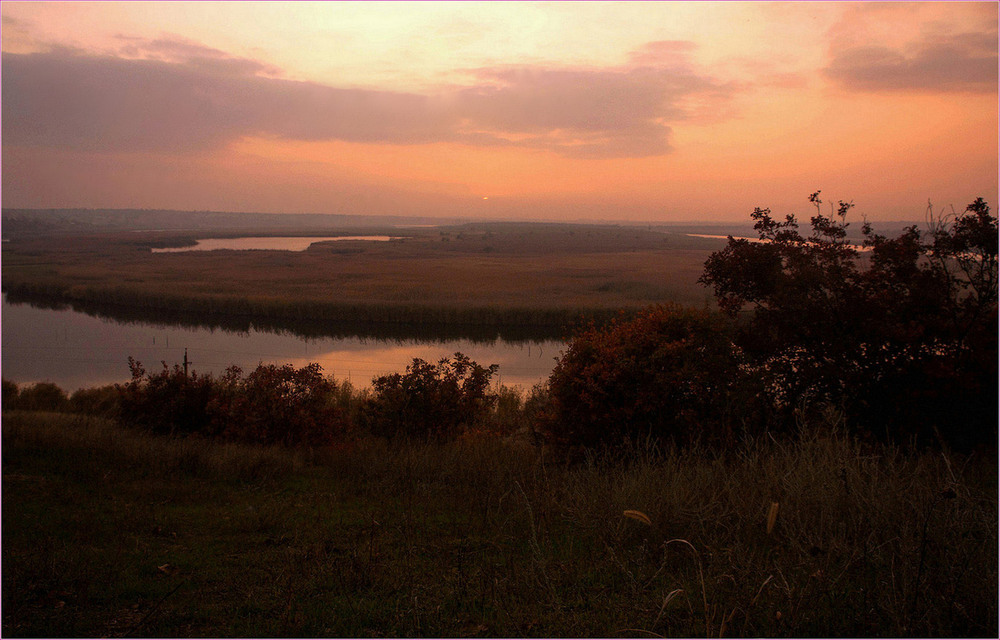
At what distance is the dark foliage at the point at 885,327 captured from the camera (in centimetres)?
665

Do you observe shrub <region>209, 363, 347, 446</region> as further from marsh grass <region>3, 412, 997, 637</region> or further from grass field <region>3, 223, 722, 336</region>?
grass field <region>3, 223, 722, 336</region>

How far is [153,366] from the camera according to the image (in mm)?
23938

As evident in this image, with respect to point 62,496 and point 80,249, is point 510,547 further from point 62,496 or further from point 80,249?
point 80,249

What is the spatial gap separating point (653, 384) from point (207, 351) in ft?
77.9

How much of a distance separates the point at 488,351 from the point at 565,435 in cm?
1907

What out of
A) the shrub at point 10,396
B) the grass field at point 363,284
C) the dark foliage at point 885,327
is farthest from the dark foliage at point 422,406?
the grass field at point 363,284

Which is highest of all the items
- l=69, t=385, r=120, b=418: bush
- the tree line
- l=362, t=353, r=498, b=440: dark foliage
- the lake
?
the lake

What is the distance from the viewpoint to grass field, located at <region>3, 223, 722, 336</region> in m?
35.4

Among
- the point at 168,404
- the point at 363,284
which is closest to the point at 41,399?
the point at 168,404

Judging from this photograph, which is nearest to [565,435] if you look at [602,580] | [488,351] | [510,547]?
[510,547]

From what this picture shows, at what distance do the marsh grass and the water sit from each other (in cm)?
1451

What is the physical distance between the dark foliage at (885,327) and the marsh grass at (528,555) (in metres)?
0.57

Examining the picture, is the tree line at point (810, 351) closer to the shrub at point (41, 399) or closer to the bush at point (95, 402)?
the bush at point (95, 402)

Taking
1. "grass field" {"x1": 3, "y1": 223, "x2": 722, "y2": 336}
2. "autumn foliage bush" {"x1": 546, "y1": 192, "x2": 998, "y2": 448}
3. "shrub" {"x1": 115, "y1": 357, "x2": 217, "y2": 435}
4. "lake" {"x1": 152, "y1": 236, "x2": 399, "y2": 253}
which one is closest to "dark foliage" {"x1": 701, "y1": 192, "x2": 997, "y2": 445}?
"autumn foliage bush" {"x1": 546, "y1": 192, "x2": 998, "y2": 448}
